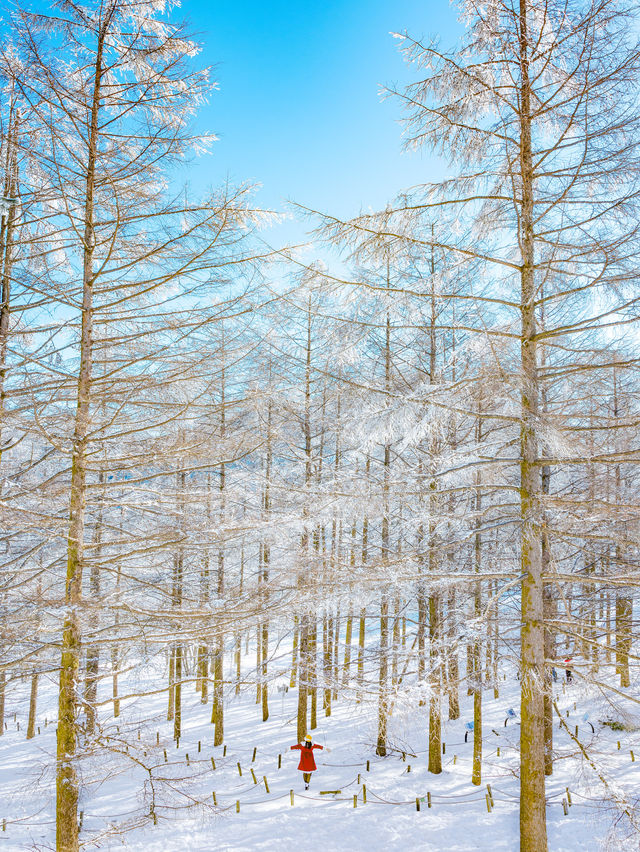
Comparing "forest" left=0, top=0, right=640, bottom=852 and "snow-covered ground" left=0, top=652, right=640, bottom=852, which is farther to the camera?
"snow-covered ground" left=0, top=652, right=640, bottom=852

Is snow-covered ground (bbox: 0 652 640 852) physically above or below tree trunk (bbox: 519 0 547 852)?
below

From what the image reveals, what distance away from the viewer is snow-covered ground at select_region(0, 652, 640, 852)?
583 centimetres

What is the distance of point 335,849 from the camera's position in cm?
721

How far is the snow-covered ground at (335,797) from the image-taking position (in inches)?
229

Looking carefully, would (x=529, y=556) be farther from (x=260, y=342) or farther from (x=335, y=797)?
(x=335, y=797)

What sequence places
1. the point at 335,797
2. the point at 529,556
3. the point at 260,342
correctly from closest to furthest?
the point at 529,556 → the point at 260,342 → the point at 335,797

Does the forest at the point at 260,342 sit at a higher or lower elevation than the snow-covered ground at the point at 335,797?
higher

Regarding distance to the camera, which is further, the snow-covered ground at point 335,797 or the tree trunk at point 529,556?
the snow-covered ground at point 335,797

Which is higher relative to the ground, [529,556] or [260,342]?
[260,342]

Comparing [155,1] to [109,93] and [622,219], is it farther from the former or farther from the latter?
[622,219]

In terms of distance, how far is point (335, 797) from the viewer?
8.77m

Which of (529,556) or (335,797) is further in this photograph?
(335,797)

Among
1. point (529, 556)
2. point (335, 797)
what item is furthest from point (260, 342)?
point (335, 797)

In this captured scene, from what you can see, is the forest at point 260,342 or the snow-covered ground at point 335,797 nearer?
the forest at point 260,342
